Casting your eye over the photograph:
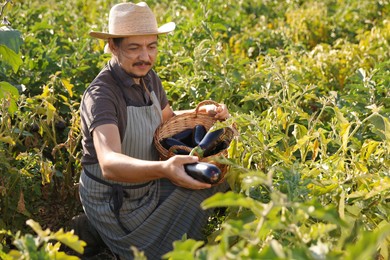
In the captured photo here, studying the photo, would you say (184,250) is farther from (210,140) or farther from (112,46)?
(112,46)

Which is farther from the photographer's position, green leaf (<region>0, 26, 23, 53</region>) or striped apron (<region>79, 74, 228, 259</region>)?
striped apron (<region>79, 74, 228, 259</region>)

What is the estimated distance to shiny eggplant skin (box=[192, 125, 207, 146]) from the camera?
9.66ft

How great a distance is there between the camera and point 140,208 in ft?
9.23

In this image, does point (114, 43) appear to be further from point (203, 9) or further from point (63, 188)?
point (203, 9)

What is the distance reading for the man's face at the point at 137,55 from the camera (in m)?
2.88

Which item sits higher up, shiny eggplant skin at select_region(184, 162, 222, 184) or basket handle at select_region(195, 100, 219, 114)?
shiny eggplant skin at select_region(184, 162, 222, 184)

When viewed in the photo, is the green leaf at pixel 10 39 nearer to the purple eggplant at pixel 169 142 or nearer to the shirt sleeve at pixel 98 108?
the shirt sleeve at pixel 98 108

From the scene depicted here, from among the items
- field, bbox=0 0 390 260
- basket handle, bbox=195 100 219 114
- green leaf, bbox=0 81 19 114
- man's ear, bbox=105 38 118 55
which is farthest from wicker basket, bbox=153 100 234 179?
green leaf, bbox=0 81 19 114

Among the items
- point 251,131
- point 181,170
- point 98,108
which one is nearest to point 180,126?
point 251,131

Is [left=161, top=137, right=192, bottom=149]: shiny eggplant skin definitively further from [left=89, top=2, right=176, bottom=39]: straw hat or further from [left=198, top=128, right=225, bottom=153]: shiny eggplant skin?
[left=89, top=2, right=176, bottom=39]: straw hat

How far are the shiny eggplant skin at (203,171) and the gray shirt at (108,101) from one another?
0.40m

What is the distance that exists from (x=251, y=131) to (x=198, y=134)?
Answer: 230 millimetres

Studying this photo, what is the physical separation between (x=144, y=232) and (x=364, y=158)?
84 centimetres

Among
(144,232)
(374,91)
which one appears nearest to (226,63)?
(374,91)
